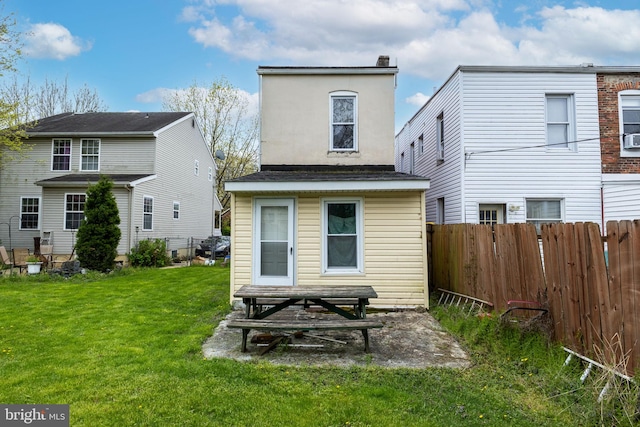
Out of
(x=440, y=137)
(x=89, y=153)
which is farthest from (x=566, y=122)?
(x=89, y=153)

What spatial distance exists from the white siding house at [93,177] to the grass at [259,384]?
1009cm

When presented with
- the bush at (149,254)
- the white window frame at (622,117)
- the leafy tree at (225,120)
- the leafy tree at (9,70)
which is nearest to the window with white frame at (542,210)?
the white window frame at (622,117)

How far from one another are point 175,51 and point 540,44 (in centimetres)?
1672

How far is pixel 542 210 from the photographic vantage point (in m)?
10.1

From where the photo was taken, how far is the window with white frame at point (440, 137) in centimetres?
1185

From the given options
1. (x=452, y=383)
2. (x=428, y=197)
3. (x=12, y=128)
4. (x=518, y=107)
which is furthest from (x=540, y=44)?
(x=12, y=128)

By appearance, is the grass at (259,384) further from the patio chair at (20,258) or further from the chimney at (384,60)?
the patio chair at (20,258)

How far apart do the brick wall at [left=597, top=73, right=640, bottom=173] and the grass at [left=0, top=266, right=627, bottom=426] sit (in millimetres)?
7736

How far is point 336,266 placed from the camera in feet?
24.8

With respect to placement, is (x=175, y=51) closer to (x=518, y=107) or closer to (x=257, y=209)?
(x=257, y=209)

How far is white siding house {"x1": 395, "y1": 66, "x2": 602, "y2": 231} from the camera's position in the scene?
32.6 feet

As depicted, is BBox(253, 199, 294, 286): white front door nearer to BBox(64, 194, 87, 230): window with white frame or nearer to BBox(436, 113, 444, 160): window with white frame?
BBox(436, 113, 444, 160): window with white frame

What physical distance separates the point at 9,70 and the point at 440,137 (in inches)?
665

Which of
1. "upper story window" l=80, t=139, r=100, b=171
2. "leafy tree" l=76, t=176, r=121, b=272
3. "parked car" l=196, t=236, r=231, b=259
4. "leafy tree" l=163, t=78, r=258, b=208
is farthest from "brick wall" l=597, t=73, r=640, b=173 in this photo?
"leafy tree" l=163, t=78, r=258, b=208
